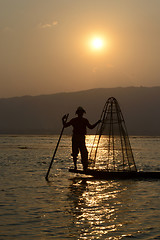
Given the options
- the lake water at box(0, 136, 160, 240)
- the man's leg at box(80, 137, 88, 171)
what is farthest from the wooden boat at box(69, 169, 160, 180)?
the man's leg at box(80, 137, 88, 171)

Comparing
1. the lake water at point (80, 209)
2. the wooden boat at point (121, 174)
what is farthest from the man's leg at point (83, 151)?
the lake water at point (80, 209)

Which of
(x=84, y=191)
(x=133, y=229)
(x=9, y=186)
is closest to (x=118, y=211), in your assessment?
(x=133, y=229)

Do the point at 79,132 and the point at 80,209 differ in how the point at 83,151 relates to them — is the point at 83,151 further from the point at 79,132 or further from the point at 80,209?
the point at 80,209

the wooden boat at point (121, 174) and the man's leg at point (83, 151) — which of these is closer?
the wooden boat at point (121, 174)

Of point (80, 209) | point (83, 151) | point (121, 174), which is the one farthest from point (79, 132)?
point (80, 209)

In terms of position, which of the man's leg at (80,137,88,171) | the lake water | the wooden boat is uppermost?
the man's leg at (80,137,88,171)

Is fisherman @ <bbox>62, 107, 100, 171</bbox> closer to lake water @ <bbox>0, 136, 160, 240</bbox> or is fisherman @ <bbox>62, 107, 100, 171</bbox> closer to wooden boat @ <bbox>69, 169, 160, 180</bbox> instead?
wooden boat @ <bbox>69, 169, 160, 180</bbox>

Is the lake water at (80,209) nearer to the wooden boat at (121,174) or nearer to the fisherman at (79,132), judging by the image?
the wooden boat at (121,174)

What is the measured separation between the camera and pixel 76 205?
9289mm

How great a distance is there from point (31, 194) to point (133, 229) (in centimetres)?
419

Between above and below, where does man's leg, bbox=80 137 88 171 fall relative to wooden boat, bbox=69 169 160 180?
above

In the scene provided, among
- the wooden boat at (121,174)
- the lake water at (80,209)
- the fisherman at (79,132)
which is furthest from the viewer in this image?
the fisherman at (79,132)

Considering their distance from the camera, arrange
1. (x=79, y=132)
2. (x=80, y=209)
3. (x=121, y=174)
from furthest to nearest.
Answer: (x=79, y=132) → (x=121, y=174) → (x=80, y=209)

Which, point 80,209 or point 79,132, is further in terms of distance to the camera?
point 79,132
